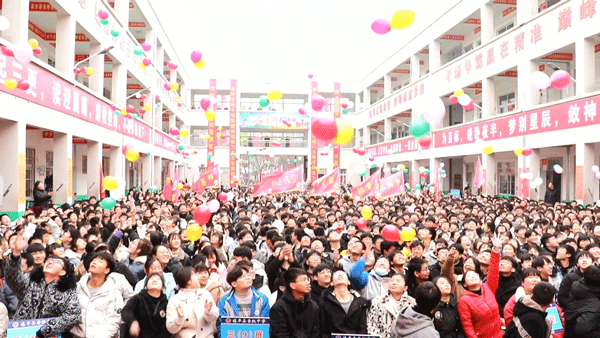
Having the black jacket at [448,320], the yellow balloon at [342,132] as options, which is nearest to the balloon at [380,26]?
the yellow balloon at [342,132]

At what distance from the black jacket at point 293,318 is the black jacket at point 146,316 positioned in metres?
0.89

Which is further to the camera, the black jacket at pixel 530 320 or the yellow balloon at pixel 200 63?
the yellow balloon at pixel 200 63

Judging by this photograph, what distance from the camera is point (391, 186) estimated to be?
1437 cm

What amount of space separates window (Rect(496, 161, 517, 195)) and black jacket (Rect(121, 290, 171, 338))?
2066cm

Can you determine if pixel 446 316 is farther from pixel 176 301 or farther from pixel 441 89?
pixel 441 89

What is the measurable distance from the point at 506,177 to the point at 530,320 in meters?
21.0

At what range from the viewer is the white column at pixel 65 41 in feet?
45.6

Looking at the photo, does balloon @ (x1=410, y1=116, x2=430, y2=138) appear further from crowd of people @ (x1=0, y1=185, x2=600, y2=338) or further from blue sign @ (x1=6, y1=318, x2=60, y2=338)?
blue sign @ (x1=6, y1=318, x2=60, y2=338)

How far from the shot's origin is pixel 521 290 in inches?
191

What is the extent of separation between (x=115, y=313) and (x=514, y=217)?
8996 millimetres

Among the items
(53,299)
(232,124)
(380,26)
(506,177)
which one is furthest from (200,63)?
(232,124)

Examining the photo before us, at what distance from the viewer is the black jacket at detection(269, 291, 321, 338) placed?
13.9ft

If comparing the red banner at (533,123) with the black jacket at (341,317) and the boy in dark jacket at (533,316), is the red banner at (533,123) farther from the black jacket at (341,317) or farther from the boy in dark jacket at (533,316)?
the black jacket at (341,317)

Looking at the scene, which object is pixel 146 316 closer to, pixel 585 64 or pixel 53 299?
pixel 53 299
